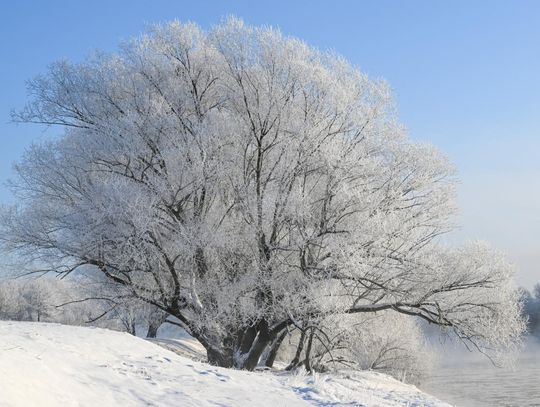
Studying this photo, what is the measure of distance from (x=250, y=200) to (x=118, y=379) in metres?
10.4

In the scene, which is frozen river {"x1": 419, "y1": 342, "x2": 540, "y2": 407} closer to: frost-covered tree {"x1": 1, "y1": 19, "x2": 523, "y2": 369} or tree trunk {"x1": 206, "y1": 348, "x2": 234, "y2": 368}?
frost-covered tree {"x1": 1, "y1": 19, "x2": 523, "y2": 369}

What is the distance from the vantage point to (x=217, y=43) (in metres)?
20.3

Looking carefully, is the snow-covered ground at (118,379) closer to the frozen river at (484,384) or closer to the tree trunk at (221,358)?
the tree trunk at (221,358)

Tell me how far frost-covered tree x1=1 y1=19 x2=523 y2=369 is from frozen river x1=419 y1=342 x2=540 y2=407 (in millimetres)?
6011

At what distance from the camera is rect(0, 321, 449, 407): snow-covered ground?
24.8 feet

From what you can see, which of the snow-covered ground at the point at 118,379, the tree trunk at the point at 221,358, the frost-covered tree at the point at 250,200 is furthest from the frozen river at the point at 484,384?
the snow-covered ground at the point at 118,379

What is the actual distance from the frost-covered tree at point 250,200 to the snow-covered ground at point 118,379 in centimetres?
676

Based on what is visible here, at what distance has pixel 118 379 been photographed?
29.5ft

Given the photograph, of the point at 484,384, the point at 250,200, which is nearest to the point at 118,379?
the point at 250,200

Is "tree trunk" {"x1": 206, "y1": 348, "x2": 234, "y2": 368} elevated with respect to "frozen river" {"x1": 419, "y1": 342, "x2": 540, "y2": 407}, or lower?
lower

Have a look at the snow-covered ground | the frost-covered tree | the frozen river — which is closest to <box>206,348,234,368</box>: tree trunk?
the frost-covered tree

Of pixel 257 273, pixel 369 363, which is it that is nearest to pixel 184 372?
pixel 257 273

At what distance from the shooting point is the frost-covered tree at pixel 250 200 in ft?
61.8

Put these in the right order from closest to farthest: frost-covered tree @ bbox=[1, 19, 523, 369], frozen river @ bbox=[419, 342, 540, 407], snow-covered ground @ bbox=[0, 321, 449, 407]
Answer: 1. snow-covered ground @ bbox=[0, 321, 449, 407]
2. frost-covered tree @ bbox=[1, 19, 523, 369]
3. frozen river @ bbox=[419, 342, 540, 407]
